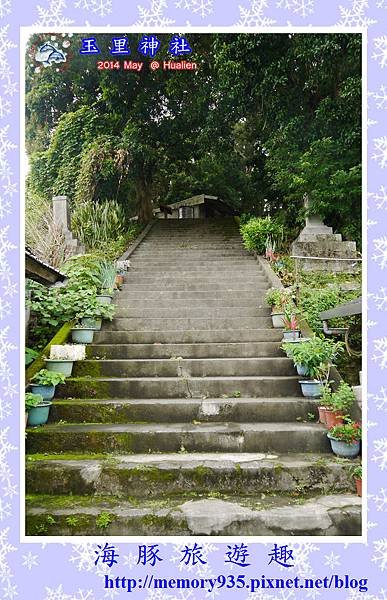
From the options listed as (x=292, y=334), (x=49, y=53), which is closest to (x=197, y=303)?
(x=292, y=334)

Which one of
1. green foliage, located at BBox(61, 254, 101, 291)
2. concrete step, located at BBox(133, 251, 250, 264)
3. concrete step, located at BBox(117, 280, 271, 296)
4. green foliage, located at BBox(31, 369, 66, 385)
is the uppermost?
concrete step, located at BBox(133, 251, 250, 264)

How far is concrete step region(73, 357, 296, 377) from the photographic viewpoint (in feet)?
16.5

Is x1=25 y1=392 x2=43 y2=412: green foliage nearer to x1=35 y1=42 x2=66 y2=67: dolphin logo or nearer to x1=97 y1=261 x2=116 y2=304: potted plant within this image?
x1=97 y1=261 x2=116 y2=304: potted plant

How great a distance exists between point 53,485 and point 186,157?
1270 cm

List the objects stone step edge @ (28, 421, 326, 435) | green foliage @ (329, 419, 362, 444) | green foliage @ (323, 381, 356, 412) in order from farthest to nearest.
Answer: stone step edge @ (28, 421, 326, 435), green foliage @ (323, 381, 356, 412), green foliage @ (329, 419, 362, 444)

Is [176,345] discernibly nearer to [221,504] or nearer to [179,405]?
[179,405]

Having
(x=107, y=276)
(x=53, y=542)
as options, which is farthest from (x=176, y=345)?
(x=53, y=542)

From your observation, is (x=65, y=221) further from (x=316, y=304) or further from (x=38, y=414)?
(x=38, y=414)

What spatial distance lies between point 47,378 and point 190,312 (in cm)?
253

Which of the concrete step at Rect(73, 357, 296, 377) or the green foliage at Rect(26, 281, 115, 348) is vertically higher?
the green foliage at Rect(26, 281, 115, 348)

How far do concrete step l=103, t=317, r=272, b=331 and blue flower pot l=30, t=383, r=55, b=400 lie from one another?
1598 millimetres

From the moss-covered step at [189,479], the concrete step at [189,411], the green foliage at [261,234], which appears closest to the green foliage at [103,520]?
the moss-covered step at [189,479]

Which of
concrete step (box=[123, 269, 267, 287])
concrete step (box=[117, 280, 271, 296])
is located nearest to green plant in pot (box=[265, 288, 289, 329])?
concrete step (box=[117, 280, 271, 296])

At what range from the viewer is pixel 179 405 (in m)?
4.41
